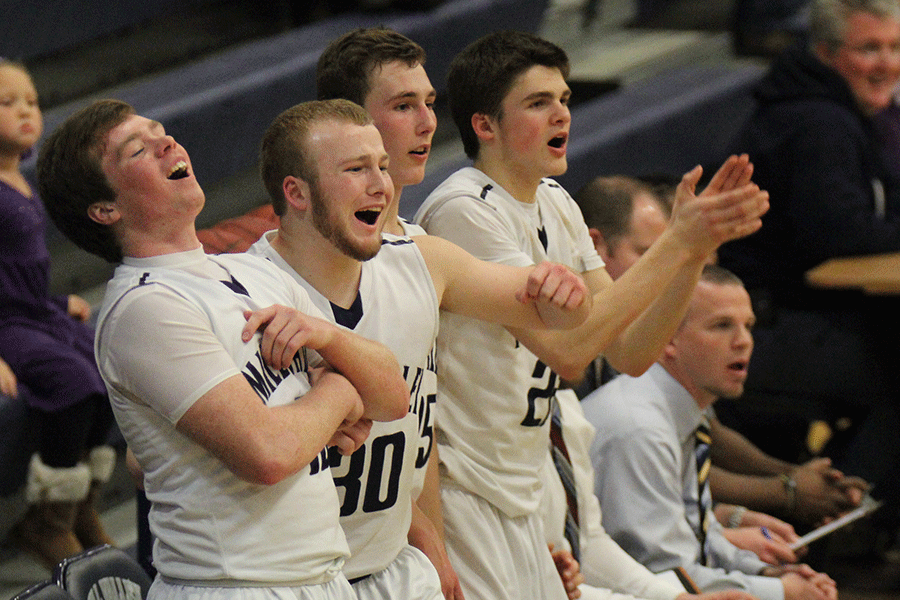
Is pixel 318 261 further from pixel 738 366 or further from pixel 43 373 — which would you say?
pixel 43 373

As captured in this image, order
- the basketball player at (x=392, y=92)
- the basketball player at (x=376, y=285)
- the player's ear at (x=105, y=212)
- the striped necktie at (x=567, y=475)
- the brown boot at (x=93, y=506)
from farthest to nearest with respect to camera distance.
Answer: the brown boot at (x=93, y=506) → the striped necktie at (x=567, y=475) → the basketball player at (x=392, y=92) → the basketball player at (x=376, y=285) → the player's ear at (x=105, y=212)

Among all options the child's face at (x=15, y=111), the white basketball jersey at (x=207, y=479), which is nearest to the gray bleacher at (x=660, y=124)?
the child's face at (x=15, y=111)

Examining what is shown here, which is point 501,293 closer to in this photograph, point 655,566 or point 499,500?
point 499,500

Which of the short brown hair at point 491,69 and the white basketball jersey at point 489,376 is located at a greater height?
the short brown hair at point 491,69

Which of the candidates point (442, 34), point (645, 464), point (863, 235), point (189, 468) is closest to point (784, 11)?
point (442, 34)

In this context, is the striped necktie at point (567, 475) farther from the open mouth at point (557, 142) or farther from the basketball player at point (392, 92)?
the basketball player at point (392, 92)

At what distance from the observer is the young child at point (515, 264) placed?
2438 millimetres

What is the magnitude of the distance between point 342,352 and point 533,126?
80cm

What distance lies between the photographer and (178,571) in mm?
1815

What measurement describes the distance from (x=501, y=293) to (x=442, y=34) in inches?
146

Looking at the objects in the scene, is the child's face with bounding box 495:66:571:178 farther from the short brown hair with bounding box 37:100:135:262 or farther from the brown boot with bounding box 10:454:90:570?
the brown boot with bounding box 10:454:90:570

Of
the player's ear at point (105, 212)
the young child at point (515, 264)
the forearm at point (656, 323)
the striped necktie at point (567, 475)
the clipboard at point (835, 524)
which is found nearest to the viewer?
the player's ear at point (105, 212)

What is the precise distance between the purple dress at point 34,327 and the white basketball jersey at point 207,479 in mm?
1766

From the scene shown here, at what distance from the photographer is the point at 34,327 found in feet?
11.9
